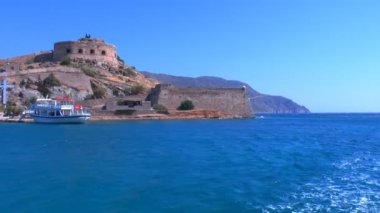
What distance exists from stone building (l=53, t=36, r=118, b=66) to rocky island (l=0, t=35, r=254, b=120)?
18 cm

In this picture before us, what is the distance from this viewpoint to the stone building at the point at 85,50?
5872cm

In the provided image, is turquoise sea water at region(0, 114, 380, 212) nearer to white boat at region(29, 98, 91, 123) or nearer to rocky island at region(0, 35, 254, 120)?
white boat at region(29, 98, 91, 123)

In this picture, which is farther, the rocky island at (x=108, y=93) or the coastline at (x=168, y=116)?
the rocky island at (x=108, y=93)

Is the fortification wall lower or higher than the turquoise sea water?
higher

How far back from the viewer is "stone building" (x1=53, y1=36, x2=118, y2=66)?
58.7 metres

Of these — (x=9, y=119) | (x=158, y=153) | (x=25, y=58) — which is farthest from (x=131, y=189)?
(x=25, y=58)

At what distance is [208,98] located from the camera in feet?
165

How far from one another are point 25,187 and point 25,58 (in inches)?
2274

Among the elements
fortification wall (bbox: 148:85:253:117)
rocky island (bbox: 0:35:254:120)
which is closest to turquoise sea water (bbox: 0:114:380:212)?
rocky island (bbox: 0:35:254:120)

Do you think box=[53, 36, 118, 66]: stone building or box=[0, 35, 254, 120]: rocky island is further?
box=[53, 36, 118, 66]: stone building

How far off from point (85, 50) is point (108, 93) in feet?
37.5

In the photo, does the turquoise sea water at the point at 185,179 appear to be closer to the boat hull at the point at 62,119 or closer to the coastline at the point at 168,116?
the boat hull at the point at 62,119

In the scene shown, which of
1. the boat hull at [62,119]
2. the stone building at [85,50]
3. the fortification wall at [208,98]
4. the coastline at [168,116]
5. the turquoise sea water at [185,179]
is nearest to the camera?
the turquoise sea water at [185,179]

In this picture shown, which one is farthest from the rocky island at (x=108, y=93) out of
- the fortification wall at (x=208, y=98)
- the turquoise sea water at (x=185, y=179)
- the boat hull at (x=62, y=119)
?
the turquoise sea water at (x=185, y=179)
